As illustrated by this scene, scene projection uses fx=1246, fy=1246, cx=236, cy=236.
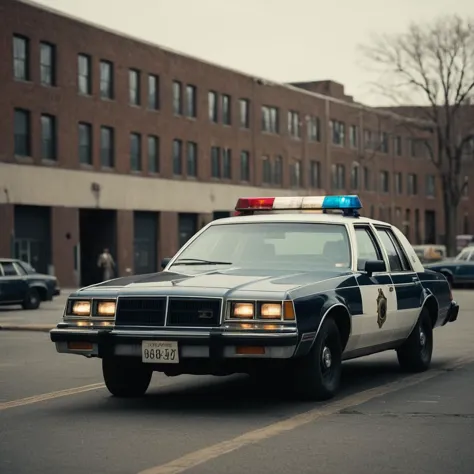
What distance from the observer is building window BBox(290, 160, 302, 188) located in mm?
74062

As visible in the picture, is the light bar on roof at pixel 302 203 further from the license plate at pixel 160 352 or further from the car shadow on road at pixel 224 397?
the license plate at pixel 160 352

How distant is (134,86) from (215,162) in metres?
8.82

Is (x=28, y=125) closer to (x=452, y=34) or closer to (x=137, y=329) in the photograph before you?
(x=452, y=34)

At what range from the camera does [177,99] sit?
202 feet

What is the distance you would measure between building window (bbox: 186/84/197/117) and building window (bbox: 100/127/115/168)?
23.3ft

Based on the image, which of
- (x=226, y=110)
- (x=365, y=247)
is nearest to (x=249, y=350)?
(x=365, y=247)

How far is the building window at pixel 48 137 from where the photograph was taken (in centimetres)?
5118

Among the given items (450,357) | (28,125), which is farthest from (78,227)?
(450,357)

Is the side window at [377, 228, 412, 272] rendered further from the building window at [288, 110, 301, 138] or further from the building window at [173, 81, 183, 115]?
the building window at [288, 110, 301, 138]

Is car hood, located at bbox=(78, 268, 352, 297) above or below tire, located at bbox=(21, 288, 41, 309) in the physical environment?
above

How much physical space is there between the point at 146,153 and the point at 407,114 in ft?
114

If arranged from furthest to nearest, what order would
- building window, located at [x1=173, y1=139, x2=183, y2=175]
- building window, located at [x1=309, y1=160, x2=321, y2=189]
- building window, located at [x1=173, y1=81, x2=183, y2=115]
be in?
building window, located at [x1=309, y1=160, x2=321, y2=189] < building window, located at [x1=173, y1=139, x2=183, y2=175] < building window, located at [x1=173, y1=81, x2=183, y2=115]

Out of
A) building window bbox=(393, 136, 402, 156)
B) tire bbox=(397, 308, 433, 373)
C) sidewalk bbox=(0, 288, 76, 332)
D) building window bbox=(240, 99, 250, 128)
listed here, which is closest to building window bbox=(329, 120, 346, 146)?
building window bbox=(393, 136, 402, 156)

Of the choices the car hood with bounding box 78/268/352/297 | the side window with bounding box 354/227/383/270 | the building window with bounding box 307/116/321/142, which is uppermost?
the building window with bounding box 307/116/321/142
